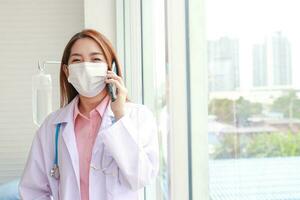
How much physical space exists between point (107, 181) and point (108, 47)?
18.3 inches

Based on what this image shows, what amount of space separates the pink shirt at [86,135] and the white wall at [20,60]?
7.00ft

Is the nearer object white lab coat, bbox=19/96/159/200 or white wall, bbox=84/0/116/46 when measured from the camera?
white lab coat, bbox=19/96/159/200

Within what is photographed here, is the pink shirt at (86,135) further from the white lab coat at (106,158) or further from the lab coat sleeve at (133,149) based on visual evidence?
the lab coat sleeve at (133,149)

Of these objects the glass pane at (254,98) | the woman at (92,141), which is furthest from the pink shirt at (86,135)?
the glass pane at (254,98)

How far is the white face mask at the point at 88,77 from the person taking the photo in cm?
138

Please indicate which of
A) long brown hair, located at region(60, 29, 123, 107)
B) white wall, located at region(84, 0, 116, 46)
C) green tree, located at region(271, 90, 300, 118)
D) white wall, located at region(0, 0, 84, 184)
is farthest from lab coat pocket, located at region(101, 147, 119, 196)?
white wall, located at region(0, 0, 84, 184)

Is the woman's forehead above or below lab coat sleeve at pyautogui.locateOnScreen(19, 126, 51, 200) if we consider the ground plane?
above

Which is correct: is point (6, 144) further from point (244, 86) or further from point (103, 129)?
point (244, 86)

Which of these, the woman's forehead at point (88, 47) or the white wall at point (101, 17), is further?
the white wall at point (101, 17)

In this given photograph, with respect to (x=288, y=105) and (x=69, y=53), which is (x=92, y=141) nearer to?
(x=69, y=53)

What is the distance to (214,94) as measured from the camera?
3.40 ft

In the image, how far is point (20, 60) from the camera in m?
3.54

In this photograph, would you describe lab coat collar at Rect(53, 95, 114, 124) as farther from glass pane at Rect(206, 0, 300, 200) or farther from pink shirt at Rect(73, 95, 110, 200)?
glass pane at Rect(206, 0, 300, 200)

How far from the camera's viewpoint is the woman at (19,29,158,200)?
1302mm
